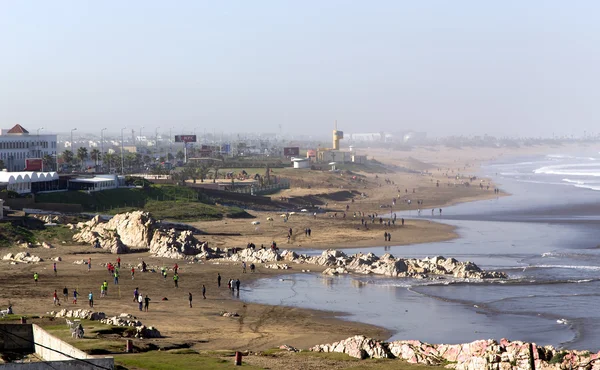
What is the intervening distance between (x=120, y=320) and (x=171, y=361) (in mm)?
7948

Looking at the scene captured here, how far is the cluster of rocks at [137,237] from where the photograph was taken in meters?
63.8

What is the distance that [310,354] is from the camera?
33.0m

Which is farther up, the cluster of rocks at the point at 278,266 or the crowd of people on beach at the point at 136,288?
the crowd of people on beach at the point at 136,288

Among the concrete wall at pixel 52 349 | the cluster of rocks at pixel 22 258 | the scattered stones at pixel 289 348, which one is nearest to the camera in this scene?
the concrete wall at pixel 52 349

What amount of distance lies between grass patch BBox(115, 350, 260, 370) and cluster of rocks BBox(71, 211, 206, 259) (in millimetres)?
31180

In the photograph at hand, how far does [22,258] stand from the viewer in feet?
194

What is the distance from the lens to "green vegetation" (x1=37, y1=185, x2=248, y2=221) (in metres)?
85.2

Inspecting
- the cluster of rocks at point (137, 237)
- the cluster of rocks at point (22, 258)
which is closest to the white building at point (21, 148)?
the cluster of rocks at point (137, 237)

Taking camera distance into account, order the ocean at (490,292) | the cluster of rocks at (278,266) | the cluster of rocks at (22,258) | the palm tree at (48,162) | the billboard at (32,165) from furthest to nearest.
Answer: the palm tree at (48,162)
the billboard at (32,165)
the cluster of rocks at (22,258)
the cluster of rocks at (278,266)
the ocean at (490,292)

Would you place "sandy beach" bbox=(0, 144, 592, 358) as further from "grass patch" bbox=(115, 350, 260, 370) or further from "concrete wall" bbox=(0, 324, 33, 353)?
"concrete wall" bbox=(0, 324, 33, 353)

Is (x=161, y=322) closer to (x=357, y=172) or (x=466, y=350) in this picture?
(x=466, y=350)

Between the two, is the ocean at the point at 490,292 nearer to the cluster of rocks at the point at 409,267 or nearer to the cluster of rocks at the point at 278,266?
the cluster of rocks at the point at 409,267

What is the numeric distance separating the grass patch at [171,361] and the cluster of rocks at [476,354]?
4.68 metres

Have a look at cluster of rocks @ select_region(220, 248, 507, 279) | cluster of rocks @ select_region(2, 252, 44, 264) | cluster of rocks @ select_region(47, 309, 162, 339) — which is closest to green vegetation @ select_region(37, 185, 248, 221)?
cluster of rocks @ select_region(2, 252, 44, 264)
